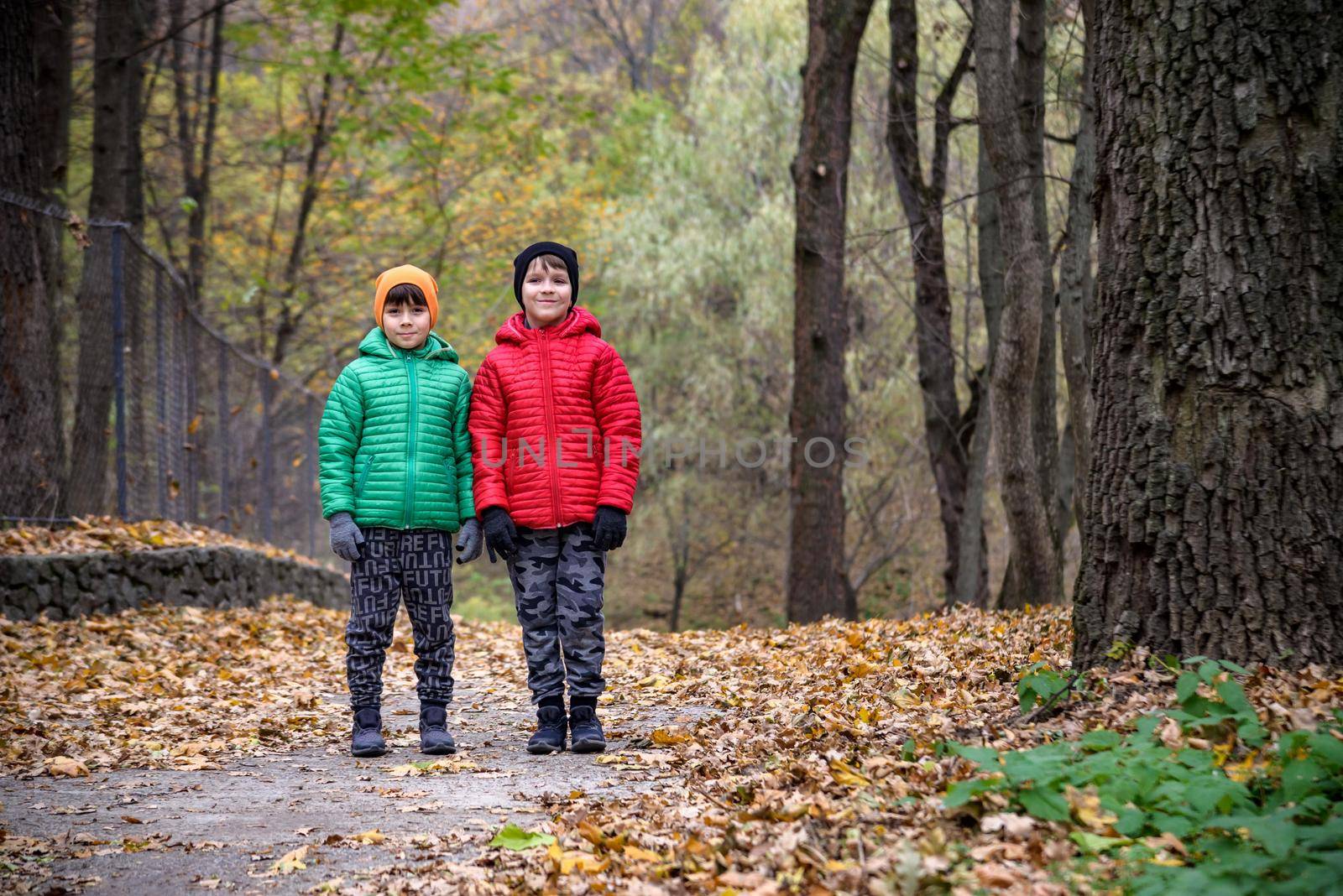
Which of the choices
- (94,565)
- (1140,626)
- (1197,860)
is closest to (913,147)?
(94,565)

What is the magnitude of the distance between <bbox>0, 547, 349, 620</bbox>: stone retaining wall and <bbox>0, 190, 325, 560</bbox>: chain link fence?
→ 2.83ft

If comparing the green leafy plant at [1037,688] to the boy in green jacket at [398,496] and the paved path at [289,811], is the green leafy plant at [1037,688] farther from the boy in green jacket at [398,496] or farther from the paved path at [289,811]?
the boy in green jacket at [398,496]

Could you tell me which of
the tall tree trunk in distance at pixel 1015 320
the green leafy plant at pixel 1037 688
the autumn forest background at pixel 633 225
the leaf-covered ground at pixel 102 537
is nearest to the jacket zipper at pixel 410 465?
the green leafy plant at pixel 1037 688

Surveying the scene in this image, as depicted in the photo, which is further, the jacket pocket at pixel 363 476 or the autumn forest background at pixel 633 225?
the autumn forest background at pixel 633 225

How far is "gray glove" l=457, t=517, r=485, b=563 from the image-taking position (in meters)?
5.47

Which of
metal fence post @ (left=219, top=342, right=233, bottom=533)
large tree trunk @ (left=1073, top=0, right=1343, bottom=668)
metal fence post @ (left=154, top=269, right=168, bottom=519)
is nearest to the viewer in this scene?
large tree trunk @ (left=1073, top=0, right=1343, bottom=668)

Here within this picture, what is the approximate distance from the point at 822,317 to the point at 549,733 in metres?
7.07

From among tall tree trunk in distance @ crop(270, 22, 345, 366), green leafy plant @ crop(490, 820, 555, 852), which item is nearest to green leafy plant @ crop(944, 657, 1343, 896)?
green leafy plant @ crop(490, 820, 555, 852)

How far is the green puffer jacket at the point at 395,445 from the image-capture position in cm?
559

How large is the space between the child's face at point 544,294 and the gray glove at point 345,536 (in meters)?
1.20

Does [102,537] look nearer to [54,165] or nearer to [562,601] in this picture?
[54,165]

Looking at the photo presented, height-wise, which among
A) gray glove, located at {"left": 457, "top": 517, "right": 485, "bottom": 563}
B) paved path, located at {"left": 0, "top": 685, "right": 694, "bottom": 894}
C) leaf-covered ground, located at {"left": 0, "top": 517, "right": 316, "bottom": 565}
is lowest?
paved path, located at {"left": 0, "top": 685, "right": 694, "bottom": 894}

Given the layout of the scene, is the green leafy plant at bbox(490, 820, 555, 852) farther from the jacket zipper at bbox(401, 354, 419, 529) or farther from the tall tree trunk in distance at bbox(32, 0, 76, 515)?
the tall tree trunk in distance at bbox(32, 0, 76, 515)

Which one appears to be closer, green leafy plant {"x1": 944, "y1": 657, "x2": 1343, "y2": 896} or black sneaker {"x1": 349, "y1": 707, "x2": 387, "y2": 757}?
green leafy plant {"x1": 944, "y1": 657, "x2": 1343, "y2": 896}
